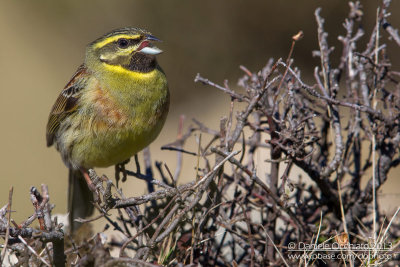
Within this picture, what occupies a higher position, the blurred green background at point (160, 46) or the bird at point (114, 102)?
the blurred green background at point (160, 46)

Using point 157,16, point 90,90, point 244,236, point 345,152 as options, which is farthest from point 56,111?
point 157,16

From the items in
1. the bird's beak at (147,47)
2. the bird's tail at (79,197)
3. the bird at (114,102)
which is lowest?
the bird's tail at (79,197)

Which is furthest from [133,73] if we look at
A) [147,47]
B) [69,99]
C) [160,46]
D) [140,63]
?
[160,46]

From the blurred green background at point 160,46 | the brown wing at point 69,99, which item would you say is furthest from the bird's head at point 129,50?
the blurred green background at point 160,46

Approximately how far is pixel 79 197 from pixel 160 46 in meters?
3.56

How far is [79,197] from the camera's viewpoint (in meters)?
4.50

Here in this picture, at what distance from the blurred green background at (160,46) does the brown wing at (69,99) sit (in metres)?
3.41

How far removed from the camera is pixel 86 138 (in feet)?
12.6

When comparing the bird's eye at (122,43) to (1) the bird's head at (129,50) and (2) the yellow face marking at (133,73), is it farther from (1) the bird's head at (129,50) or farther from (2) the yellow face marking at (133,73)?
(2) the yellow face marking at (133,73)

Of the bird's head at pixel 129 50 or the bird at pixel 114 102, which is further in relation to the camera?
the bird's head at pixel 129 50

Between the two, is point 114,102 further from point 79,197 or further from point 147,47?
point 79,197

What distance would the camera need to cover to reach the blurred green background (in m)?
7.71

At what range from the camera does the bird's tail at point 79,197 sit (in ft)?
14.6

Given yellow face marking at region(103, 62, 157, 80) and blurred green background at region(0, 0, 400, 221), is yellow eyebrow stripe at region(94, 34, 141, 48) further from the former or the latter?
blurred green background at region(0, 0, 400, 221)
